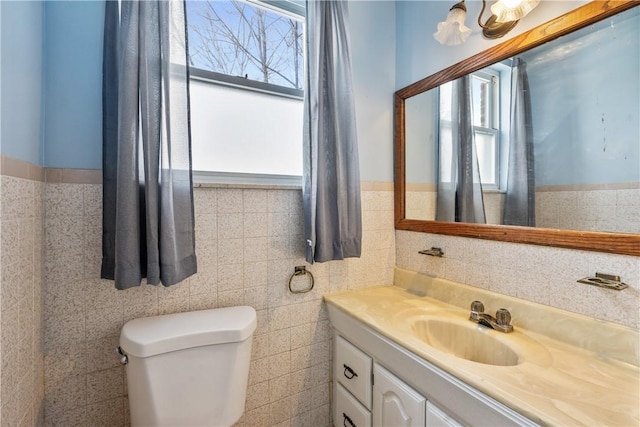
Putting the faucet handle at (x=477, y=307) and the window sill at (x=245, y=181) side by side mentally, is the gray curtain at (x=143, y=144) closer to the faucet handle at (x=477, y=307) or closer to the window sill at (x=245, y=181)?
the window sill at (x=245, y=181)

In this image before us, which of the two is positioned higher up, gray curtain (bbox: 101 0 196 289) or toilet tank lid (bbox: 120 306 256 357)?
gray curtain (bbox: 101 0 196 289)

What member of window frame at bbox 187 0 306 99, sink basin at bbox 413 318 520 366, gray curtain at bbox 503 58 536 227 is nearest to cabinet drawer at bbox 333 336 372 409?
sink basin at bbox 413 318 520 366

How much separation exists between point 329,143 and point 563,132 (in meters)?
0.90

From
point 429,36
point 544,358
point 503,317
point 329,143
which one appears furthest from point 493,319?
point 429,36

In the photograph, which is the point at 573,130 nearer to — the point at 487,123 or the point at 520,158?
the point at 520,158

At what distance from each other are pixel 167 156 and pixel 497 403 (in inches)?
49.1

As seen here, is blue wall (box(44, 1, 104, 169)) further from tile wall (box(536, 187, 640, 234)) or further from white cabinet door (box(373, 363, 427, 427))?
tile wall (box(536, 187, 640, 234))

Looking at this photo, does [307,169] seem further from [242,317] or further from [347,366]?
[347,366]

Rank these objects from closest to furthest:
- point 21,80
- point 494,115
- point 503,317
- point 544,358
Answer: point 21,80
point 544,358
point 503,317
point 494,115

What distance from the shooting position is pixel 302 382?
1.39 meters

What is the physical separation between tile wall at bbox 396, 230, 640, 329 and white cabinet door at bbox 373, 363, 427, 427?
22.7 inches

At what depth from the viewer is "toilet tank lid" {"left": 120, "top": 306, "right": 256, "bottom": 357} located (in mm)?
890

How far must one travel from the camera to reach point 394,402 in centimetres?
103

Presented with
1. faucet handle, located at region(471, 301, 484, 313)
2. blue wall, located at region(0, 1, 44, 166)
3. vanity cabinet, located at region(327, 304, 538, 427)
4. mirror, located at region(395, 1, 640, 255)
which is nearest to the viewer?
blue wall, located at region(0, 1, 44, 166)
